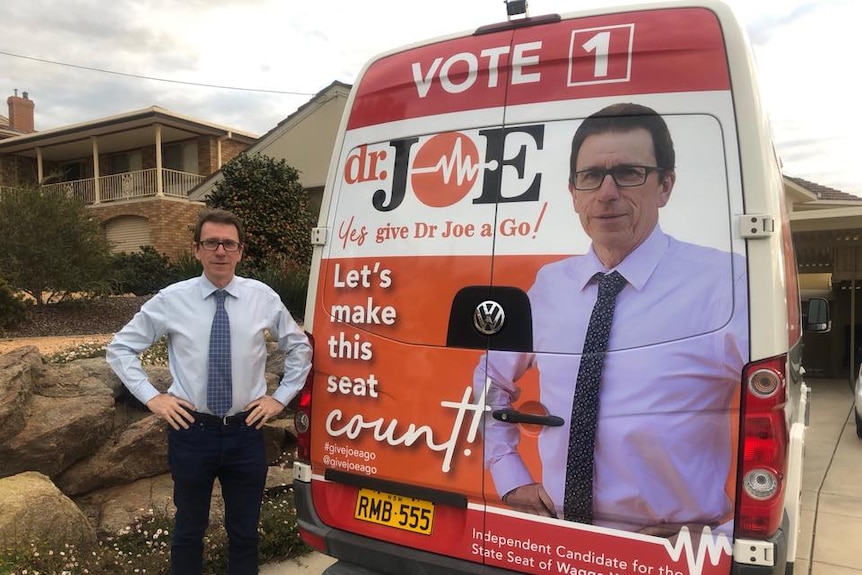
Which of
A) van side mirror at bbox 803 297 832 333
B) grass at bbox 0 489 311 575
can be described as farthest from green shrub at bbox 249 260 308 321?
van side mirror at bbox 803 297 832 333

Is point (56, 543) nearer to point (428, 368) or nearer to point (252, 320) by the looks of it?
point (252, 320)

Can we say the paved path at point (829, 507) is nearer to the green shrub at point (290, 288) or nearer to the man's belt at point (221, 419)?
the man's belt at point (221, 419)

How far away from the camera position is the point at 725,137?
6.69 feet

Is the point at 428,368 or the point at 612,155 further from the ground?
→ the point at 612,155

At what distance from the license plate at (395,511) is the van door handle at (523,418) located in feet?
1.69

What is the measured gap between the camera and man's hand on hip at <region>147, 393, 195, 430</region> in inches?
105

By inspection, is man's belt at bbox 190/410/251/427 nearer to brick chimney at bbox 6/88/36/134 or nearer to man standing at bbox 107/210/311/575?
man standing at bbox 107/210/311/575

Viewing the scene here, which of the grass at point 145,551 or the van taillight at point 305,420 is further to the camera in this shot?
the grass at point 145,551

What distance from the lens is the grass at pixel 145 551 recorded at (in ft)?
10.8

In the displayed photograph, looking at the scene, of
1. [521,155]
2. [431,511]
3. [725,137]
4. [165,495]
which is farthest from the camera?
[165,495]

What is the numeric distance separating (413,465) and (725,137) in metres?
1.69

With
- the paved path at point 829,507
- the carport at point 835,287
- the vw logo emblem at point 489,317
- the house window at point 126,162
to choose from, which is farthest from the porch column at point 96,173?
the vw logo emblem at point 489,317

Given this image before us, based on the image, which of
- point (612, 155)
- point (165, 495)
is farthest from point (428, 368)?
point (165, 495)

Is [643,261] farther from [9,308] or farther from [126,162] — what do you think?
[126,162]
